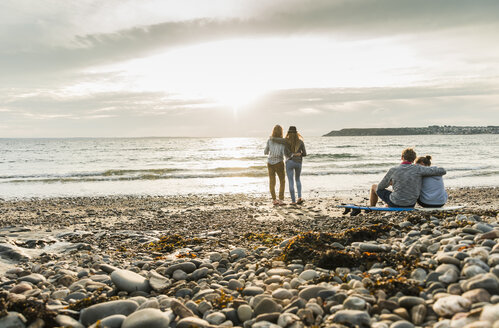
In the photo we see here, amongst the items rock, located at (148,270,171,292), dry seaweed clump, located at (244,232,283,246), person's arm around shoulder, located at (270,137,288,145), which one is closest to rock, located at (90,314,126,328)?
rock, located at (148,270,171,292)

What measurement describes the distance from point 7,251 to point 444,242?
22.1 feet

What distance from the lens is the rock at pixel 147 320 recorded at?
10.1ft

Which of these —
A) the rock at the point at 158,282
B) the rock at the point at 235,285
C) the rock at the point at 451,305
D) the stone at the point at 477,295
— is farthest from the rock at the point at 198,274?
the stone at the point at 477,295

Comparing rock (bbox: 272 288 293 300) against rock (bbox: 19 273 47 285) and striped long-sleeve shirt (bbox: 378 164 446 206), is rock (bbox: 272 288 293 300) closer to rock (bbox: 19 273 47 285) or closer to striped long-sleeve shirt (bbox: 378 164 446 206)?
rock (bbox: 19 273 47 285)

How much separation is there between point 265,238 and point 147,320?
386cm

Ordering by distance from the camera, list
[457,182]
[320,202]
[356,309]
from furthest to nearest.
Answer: [457,182]
[320,202]
[356,309]

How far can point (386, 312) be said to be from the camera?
3.05m

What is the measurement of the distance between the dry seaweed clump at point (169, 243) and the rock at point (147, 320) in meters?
3.07

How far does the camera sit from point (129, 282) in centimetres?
418

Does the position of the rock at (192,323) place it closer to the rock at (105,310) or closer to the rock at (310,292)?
the rock at (105,310)

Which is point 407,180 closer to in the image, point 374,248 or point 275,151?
point 374,248

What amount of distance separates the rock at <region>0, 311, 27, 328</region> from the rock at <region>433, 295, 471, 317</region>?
3.67 meters

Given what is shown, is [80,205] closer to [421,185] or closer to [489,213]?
[421,185]

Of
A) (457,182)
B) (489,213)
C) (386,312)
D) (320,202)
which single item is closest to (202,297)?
(386,312)
